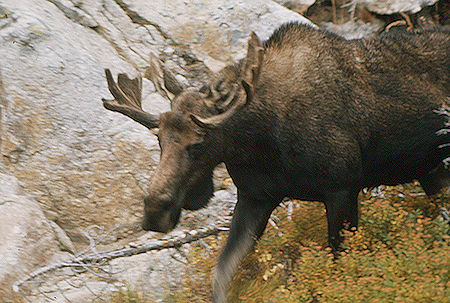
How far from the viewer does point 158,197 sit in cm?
460

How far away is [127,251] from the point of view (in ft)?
20.7

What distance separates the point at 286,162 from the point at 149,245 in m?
1.98

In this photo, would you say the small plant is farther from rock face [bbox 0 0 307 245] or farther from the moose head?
rock face [bbox 0 0 307 245]

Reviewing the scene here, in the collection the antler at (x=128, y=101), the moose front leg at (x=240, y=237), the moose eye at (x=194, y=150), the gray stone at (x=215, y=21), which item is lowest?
the moose front leg at (x=240, y=237)

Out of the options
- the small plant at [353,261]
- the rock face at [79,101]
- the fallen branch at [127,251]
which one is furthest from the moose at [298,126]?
the rock face at [79,101]

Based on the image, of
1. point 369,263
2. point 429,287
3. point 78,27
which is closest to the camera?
point 429,287

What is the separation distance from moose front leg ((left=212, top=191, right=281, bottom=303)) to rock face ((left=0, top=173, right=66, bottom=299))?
1785 millimetres

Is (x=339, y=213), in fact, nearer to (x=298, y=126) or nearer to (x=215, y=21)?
(x=298, y=126)

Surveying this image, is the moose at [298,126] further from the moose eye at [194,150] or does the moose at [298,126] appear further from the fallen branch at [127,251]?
the fallen branch at [127,251]

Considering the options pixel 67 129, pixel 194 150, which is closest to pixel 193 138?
pixel 194 150

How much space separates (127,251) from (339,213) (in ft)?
7.31

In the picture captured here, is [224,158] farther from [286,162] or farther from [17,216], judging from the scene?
[17,216]

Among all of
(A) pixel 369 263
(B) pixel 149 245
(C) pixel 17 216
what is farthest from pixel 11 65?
(A) pixel 369 263

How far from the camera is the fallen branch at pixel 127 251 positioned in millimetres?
6008
